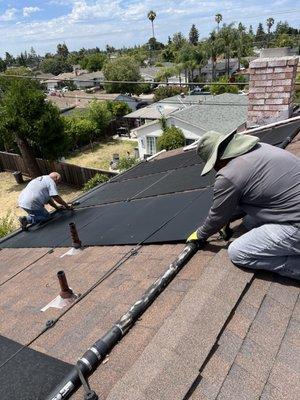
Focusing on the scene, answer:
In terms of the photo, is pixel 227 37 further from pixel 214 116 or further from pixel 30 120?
pixel 30 120

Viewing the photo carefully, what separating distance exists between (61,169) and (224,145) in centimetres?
1945

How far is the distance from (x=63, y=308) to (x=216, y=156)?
2067mm

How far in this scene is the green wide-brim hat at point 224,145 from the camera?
2766mm

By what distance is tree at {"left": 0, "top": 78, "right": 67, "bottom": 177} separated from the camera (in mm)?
18281

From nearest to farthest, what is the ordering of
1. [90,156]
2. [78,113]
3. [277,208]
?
[277,208] < [90,156] < [78,113]

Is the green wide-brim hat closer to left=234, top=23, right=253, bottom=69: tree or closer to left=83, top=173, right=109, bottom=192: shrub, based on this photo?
left=83, top=173, right=109, bottom=192: shrub

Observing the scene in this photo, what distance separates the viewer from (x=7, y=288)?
170 inches

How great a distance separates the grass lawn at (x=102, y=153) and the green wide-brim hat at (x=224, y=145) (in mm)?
22512

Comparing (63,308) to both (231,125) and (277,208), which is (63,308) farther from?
(231,125)

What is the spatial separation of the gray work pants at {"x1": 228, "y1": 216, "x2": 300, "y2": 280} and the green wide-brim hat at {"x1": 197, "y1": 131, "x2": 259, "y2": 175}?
0.64m

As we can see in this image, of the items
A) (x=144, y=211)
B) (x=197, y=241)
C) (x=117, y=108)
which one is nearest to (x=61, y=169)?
(x=144, y=211)

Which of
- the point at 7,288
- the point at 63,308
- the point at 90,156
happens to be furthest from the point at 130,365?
the point at 90,156

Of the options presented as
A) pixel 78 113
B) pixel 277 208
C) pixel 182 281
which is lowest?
pixel 78 113

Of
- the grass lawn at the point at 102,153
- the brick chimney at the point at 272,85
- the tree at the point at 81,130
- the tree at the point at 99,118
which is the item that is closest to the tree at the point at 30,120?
the grass lawn at the point at 102,153
